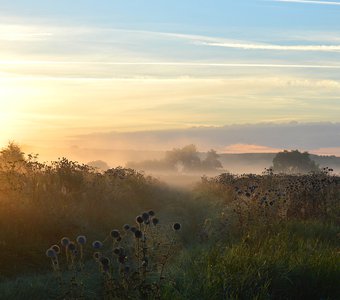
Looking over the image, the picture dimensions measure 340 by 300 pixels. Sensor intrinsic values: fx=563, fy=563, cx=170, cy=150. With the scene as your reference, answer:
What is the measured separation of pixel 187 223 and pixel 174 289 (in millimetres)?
9230

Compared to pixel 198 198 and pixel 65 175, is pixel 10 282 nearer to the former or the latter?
pixel 65 175

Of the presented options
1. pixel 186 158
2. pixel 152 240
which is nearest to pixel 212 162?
pixel 186 158

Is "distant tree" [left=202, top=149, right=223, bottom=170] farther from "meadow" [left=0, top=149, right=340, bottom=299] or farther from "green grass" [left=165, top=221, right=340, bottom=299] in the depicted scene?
"green grass" [left=165, top=221, right=340, bottom=299]

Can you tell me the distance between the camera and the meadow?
272 inches

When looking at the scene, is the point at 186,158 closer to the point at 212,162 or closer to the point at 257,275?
the point at 212,162

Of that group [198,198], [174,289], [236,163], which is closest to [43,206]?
[174,289]

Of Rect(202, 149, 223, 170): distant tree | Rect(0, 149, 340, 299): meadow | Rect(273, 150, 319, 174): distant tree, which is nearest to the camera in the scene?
Rect(0, 149, 340, 299): meadow

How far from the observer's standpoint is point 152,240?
27.1 ft

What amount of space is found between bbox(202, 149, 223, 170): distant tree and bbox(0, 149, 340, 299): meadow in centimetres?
4707

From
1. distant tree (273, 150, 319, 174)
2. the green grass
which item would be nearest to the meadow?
the green grass

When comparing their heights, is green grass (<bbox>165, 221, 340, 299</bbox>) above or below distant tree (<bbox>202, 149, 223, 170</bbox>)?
below

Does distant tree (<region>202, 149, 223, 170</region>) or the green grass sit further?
distant tree (<region>202, 149, 223, 170</region>)

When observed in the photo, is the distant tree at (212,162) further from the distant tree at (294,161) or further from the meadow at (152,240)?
the meadow at (152,240)

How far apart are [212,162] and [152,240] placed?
62555mm
